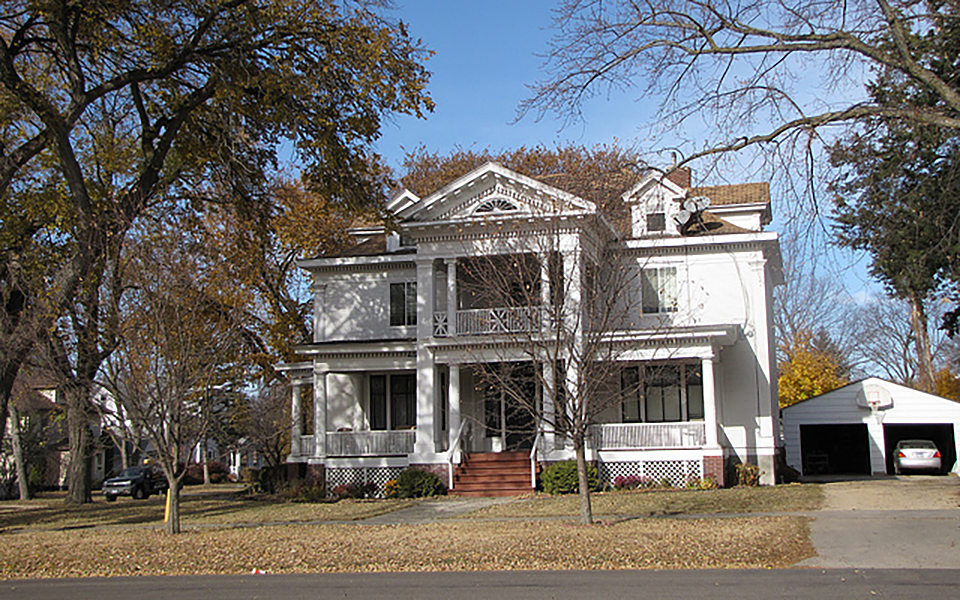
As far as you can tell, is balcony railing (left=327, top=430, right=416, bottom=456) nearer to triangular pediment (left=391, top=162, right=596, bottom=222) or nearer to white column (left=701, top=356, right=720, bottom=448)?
triangular pediment (left=391, top=162, right=596, bottom=222)

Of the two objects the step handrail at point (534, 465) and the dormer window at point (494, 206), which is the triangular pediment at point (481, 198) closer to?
the dormer window at point (494, 206)

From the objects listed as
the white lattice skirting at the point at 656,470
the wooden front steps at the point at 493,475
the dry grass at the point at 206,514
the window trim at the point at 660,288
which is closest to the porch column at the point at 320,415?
the dry grass at the point at 206,514

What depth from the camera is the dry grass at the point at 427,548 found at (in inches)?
477

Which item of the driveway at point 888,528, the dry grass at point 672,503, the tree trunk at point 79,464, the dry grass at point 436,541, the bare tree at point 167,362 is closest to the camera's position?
the driveway at point 888,528

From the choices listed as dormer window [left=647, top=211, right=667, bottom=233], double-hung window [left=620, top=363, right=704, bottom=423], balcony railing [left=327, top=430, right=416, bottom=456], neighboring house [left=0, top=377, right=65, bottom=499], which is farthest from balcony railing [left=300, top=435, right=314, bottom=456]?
neighboring house [left=0, top=377, right=65, bottom=499]

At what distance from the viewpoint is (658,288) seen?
2694cm

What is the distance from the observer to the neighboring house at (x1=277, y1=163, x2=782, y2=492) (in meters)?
24.3

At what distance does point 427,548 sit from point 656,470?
40.7 feet

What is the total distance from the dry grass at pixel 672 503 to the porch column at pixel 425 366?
4.11 metres

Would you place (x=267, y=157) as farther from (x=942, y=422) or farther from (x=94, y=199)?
(x=942, y=422)

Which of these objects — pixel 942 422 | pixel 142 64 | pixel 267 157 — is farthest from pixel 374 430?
pixel 942 422

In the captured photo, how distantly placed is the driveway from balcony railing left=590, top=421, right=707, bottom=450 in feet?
12.2

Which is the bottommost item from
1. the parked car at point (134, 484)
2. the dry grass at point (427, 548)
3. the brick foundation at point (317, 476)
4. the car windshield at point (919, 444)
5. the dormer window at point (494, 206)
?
the parked car at point (134, 484)

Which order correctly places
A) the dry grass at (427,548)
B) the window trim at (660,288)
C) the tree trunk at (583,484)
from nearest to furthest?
1. the dry grass at (427,548)
2. the tree trunk at (583,484)
3. the window trim at (660,288)
